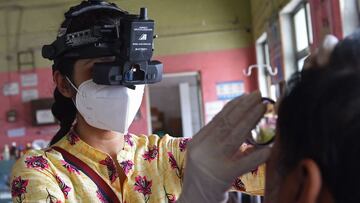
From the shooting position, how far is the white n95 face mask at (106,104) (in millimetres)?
1230

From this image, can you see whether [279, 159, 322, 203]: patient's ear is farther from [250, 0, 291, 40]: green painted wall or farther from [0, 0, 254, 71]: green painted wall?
[0, 0, 254, 71]: green painted wall

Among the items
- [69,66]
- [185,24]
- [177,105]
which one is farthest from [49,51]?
[177,105]

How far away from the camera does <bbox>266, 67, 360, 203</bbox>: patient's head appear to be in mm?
555

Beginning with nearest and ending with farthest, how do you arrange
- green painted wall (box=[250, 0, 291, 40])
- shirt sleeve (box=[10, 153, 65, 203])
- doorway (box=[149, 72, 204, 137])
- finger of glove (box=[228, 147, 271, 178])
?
finger of glove (box=[228, 147, 271, 178]), shirt sleeve (box=[10, 153, 65, 203]), green painted wall (box=[250, 0, 291, 40]), doorway (box=[149, 72, 204, 137])

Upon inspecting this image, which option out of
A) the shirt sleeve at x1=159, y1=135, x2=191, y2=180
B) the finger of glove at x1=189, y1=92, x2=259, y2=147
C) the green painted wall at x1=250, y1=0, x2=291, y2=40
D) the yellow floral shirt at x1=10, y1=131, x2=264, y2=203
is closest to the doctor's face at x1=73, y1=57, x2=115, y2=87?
the yellow floral shirt at x1=10, y1=131, x2=264, y2=203

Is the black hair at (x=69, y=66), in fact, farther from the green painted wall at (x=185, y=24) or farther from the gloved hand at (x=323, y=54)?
the green painted wall at (x=185, y=24)

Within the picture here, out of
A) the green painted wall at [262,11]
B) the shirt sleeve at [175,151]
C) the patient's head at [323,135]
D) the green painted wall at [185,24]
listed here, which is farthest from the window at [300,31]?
the patient's head at [323,135]

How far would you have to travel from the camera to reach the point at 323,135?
57 cm

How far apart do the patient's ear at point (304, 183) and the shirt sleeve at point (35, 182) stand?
60 centimetres

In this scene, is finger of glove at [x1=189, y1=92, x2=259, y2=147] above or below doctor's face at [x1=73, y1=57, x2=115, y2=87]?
below

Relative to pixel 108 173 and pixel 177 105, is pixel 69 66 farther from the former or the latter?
pixel 177 105

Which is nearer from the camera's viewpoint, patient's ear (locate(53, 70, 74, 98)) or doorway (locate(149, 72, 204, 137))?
patient's ear (locate(53, 70, 74, 98))

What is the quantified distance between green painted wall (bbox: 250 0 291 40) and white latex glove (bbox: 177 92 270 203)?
3.63 metres

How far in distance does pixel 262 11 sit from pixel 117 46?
4.37m
